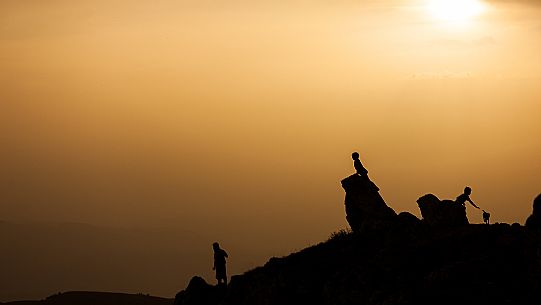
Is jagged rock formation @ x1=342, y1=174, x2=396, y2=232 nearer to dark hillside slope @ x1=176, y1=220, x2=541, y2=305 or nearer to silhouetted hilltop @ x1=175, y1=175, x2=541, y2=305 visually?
silhouetted hilltop @ x1=175, y1=175, x2=541, y2=305

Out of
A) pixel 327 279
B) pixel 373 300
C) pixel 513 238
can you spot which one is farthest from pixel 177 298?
pixel 513 238

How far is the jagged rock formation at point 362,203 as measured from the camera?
150 ft

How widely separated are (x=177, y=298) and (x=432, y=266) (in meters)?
15.0

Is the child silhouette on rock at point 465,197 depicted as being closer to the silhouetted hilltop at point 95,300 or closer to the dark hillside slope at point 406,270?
the dark hillside slope at point 406,270

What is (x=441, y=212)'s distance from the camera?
141 ft

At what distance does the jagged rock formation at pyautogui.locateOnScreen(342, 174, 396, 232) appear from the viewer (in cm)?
4562

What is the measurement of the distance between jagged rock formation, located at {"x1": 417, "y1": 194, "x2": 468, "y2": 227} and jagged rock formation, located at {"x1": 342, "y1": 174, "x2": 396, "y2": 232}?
2.00 metres

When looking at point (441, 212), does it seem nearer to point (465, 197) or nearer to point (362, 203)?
point (465, 197)

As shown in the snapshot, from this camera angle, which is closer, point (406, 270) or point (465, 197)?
point (406, 270)

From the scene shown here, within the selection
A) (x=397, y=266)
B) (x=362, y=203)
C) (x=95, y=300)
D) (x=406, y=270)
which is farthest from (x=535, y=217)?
(x=95, y=300)

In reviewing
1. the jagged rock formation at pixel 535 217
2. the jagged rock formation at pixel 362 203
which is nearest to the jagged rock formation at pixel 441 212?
the jagged rock formation at pixel 362 203

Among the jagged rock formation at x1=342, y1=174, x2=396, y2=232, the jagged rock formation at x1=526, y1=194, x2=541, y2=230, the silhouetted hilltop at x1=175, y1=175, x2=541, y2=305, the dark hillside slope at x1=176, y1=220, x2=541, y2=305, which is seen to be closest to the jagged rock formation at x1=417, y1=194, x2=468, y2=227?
the silhouetted hilltop at x1=175, y1=175, x2=541, y2=305

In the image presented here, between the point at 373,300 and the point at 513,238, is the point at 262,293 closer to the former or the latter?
the point at 373,300

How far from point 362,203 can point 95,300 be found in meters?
93.3
